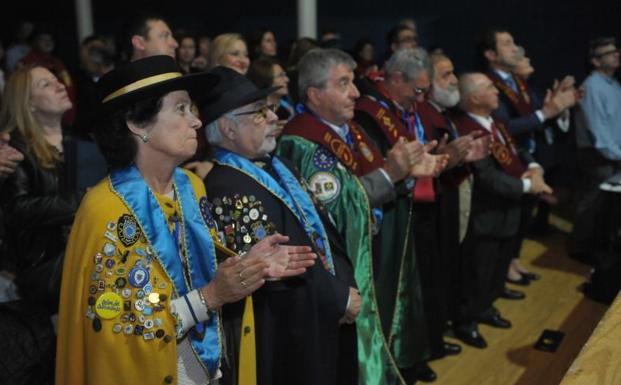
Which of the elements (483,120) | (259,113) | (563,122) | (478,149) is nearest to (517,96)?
(563,122)

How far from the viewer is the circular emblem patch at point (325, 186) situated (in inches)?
113

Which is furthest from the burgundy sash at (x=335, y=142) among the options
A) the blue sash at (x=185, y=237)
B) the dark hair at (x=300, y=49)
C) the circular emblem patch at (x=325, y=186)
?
the dark hair at (x=300, y=49)

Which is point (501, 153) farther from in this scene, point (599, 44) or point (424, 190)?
point (599, 44)

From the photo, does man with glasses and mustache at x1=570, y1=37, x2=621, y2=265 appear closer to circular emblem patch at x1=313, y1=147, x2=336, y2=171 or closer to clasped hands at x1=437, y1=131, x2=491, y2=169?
clasped hands at x1=437, y1=131, x2=491, y2=169

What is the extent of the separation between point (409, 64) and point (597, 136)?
2.41 metres

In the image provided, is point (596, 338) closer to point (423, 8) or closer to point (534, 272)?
point (534, 272)

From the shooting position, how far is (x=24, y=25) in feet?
23.0

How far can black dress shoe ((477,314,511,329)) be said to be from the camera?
4.21 meters

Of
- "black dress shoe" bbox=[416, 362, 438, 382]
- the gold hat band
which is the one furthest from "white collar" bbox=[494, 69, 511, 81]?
the gold hat band

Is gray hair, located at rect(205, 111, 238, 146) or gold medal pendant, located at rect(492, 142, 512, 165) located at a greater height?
gray hair, located at rect(205, 111, 238, 146)

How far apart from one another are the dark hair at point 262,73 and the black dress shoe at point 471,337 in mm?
1900

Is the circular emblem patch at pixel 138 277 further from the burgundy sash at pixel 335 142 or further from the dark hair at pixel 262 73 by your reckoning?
the dark hair at pixel 262 73

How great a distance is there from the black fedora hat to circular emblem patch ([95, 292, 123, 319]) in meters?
0.77

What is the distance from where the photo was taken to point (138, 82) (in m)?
1.88
